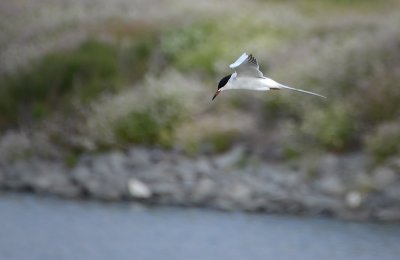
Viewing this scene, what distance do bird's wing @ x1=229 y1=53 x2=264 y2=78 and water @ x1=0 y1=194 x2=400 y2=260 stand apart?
6.23 metres

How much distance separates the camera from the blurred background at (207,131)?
69.2 feet

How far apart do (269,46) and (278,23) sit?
2.45m

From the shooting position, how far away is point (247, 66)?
1241 cm

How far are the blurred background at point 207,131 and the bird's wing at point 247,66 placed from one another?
253 inches

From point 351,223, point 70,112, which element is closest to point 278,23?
point 70,112

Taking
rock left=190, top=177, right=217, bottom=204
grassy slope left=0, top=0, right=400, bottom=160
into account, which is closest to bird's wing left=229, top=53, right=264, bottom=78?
grassy slope left=0, top=0, right=400, bottom=160

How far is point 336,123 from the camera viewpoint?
2359 cm

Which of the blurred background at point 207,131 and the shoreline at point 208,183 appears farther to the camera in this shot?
the shoreline at point 208,183

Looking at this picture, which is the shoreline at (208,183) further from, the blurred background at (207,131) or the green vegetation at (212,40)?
the green vegetation at (212,40)

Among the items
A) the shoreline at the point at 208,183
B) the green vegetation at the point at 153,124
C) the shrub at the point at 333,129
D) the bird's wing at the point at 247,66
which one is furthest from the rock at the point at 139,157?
the bird's wing at the point at 247,66

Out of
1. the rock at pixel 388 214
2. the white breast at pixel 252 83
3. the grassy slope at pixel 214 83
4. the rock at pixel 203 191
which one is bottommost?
the white breast at pixel 252 83

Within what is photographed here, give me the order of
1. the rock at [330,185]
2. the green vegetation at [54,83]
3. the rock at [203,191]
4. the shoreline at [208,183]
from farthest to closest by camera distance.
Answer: the green vegetation at [54,83] → the rock at [203,191] → the rock at [330,185] → the shoreline at [208,183]

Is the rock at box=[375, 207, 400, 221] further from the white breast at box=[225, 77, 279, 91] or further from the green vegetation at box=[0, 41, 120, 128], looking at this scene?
the green vegetation at box=[0, 41, 120, 128]

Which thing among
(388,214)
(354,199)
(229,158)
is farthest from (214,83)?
(388,214)
